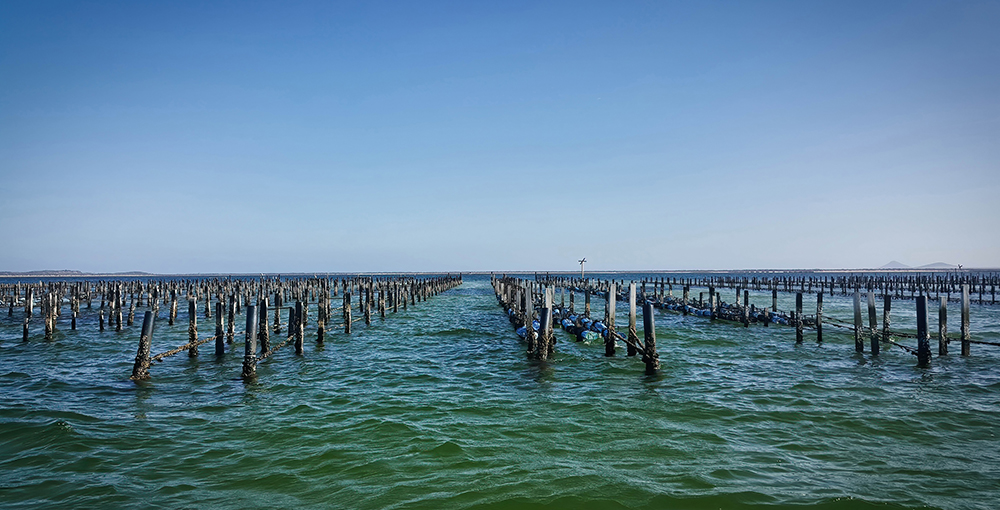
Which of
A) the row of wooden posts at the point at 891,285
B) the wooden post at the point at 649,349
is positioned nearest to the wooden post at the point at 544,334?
the wooden post at the point at 649,349

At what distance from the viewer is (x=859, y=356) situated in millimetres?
16969

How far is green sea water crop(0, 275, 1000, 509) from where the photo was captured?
691cm

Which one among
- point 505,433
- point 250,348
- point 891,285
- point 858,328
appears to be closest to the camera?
point 505,433

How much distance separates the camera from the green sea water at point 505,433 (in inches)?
272

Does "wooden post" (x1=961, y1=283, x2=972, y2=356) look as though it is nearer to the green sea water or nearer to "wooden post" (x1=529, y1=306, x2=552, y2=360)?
the green sea water

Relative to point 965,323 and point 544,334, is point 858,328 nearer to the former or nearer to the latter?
point 965,323

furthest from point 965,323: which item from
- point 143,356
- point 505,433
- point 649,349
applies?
point 143,356

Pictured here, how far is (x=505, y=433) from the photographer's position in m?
9.43

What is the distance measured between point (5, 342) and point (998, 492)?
30.3 meters

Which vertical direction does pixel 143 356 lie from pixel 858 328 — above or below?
below

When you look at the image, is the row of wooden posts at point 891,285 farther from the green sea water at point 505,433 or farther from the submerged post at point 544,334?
the green sea water at point 505,433

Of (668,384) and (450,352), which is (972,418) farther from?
(450,352)

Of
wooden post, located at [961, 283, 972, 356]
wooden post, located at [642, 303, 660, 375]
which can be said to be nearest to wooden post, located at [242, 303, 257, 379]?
wooden post, located at [642, 303, 660, 375]

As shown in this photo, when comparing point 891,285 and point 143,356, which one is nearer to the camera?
point 143,356
